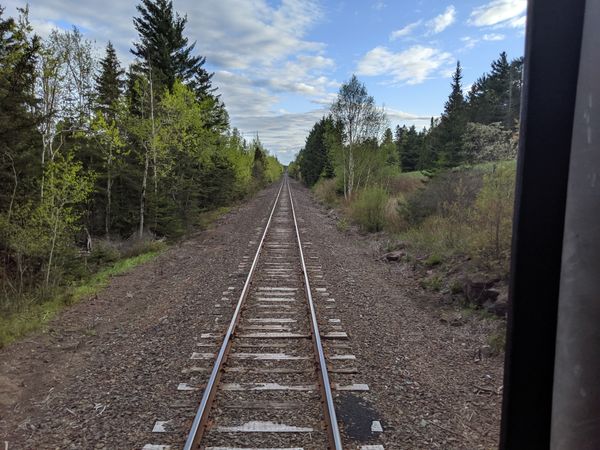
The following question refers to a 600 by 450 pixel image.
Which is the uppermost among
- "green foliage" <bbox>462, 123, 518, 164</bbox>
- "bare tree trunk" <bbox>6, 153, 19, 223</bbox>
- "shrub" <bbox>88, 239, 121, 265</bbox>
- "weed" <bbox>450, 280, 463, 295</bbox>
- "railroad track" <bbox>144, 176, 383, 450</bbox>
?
"green foliage" <bbox>462, 123, 518, 164</bbox>

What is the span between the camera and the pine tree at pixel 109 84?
65.0ft

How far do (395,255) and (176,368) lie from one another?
28.5ft

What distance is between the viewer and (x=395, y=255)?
1259cm

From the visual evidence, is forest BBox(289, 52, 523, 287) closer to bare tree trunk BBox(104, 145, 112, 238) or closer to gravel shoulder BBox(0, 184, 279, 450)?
gravel shoulder BBox(0, 184, 279, 450)

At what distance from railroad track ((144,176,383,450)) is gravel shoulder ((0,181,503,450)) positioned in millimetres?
263

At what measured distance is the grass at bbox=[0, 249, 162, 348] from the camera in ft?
22.2

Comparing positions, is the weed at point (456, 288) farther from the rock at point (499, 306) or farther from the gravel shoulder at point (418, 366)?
the rock at point (499, 306)

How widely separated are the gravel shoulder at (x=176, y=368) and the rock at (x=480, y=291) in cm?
75

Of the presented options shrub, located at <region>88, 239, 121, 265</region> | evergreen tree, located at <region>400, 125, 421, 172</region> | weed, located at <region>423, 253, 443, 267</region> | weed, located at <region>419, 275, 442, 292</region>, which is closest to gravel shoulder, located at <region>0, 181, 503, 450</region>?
weed, located at <region>419, 275, 442, 292</region>

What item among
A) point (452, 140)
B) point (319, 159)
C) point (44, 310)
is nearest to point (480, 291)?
point (44, 310)

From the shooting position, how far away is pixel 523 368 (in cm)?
153

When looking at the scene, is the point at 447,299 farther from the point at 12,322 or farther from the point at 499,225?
the point at 12,322

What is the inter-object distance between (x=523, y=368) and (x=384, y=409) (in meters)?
3.23

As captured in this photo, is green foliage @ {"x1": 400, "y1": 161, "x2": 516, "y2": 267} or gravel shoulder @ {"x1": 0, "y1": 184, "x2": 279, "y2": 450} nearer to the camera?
gravel shoulder @ {"x1": 0, "y1": 184, "x2": 279, "y2": 450}
